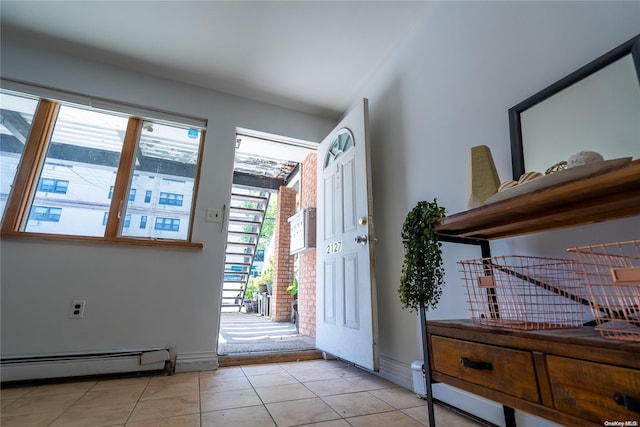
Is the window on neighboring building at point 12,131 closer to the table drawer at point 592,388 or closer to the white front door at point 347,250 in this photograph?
the white front door at point 347,250

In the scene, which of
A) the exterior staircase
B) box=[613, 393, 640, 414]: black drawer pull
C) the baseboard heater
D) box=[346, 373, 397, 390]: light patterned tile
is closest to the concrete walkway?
the baseboard heater

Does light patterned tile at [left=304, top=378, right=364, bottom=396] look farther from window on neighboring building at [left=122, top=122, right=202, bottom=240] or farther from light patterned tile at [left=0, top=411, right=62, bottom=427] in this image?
window on neighboring building at [left=122, top=122, right=202, bottom=240]

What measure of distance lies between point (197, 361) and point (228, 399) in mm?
731

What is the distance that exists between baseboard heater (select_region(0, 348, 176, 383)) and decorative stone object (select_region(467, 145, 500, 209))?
2.25 metres

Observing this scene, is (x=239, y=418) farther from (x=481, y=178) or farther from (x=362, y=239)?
(x=481, y=178)

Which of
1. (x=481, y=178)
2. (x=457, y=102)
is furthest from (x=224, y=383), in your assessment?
(x=457, y=102)

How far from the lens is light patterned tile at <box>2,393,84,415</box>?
139 centimetres

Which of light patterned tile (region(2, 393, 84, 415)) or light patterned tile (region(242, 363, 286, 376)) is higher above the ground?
light patterned tile (region(2, 393, 84, 415))

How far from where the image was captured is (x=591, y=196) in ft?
2.37

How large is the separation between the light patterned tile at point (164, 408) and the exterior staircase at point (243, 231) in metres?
3.35

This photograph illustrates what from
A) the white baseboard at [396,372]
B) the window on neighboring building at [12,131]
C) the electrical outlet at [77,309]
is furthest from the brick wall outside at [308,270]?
the window on neighboring building at [12,131]

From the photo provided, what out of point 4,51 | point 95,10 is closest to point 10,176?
point 4,51

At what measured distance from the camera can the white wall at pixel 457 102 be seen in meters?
1.10

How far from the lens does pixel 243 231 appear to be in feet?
17.1
